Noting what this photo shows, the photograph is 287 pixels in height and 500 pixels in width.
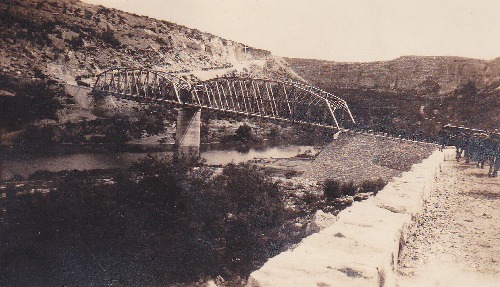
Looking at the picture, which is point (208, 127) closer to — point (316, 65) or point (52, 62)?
point (52, 62)

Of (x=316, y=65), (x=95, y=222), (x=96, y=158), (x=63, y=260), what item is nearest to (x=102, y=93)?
(x=96, y=158)

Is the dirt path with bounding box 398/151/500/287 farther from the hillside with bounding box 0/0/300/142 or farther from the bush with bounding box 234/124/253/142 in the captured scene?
the bush with bounding box 234/124/253/142

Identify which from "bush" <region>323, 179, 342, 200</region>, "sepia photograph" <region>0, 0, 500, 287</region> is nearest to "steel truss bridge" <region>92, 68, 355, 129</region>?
"sepia photograph" <region>0, 0, 500, 287</region>

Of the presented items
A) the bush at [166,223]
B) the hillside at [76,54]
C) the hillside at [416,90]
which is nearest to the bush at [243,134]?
the hillside at [76,54]

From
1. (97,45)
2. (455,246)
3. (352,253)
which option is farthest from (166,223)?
(97,45)

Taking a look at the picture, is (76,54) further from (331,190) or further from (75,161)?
(331,190)
